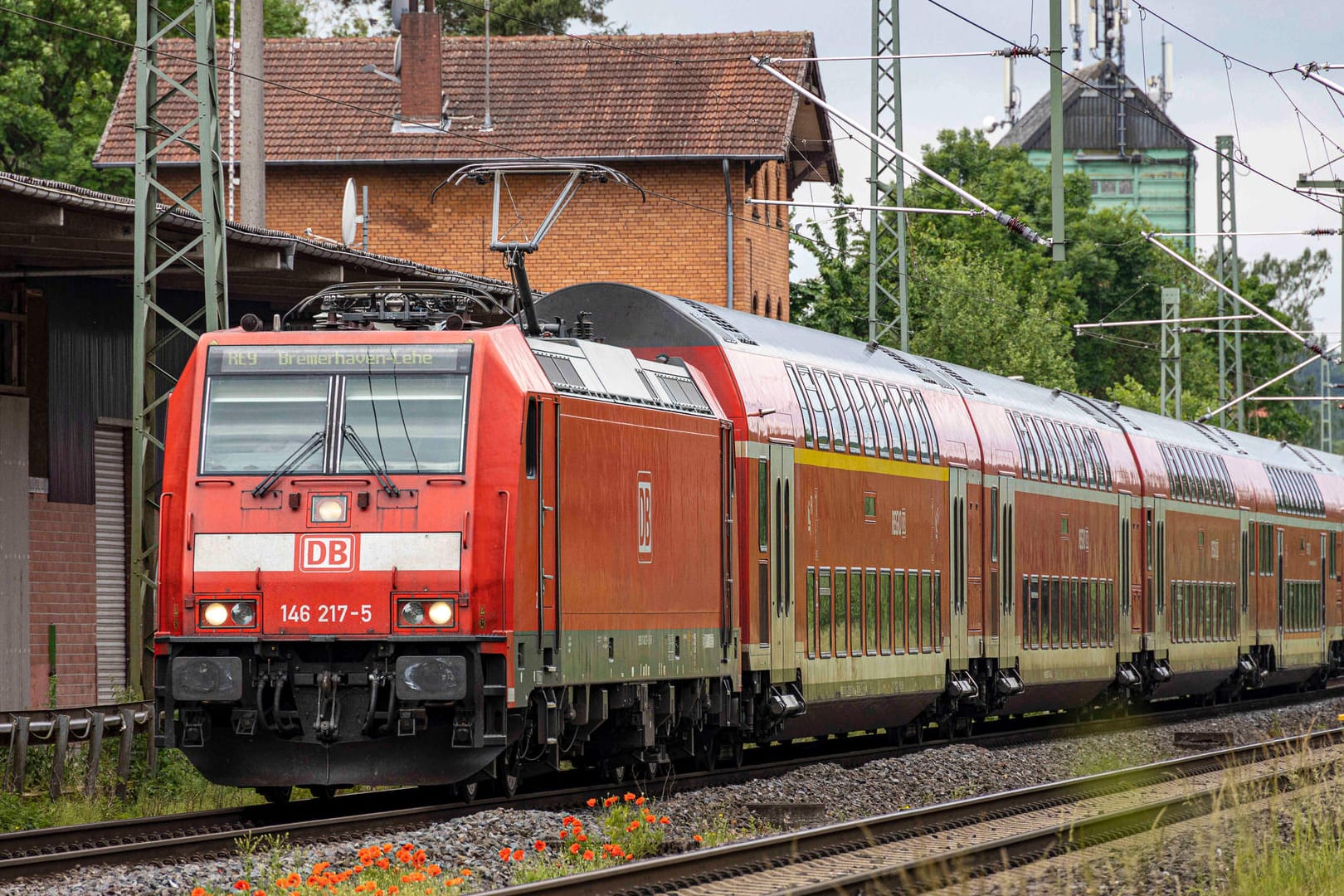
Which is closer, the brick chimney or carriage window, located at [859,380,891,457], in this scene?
carriage window, located at [859,380,891,457]

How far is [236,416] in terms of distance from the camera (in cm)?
1409

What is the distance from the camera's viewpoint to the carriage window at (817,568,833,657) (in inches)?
757

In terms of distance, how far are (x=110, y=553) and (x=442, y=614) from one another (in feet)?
32.8

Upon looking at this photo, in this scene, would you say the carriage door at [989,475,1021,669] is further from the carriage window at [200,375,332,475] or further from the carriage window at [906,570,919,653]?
the carriage window at [200,375,332,475]

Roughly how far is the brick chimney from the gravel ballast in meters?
23.0

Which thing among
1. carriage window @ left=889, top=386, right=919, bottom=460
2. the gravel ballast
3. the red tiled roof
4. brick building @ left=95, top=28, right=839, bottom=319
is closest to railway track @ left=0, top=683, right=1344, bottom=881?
the gravel ballast

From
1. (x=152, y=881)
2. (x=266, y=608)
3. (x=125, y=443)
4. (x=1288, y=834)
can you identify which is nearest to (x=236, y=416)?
(x=266, y=608)

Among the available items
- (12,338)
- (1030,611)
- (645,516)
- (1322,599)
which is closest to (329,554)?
(645,516)

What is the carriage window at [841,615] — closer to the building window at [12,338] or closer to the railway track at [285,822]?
the railway track at [285,822]

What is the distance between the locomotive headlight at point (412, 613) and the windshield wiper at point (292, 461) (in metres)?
1.17

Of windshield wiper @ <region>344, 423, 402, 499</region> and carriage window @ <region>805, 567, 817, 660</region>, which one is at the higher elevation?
windshield wiper @ <region>344, 423, 402, 499</region>

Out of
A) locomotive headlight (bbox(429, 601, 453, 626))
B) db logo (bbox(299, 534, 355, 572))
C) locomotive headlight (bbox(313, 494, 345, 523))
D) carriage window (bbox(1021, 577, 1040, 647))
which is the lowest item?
carriage window (bbox(1021, 577, 1040, 647))

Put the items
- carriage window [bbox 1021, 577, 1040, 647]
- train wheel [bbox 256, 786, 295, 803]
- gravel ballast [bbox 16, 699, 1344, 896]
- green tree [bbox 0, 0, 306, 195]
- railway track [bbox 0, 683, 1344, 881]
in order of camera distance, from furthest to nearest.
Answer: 1. green tree [bbox 0, 0, 306, 195]
2. carriage window [bbox 1021, 577, 1040, 647]
3. train wheel [bbox 256, 786, 295, 803]
4. railway track [bbox 0, 683, 1344, 881]
5. gravel ballast [bbox 16, 699, 1344, 896]

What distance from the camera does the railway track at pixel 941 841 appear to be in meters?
10.9
